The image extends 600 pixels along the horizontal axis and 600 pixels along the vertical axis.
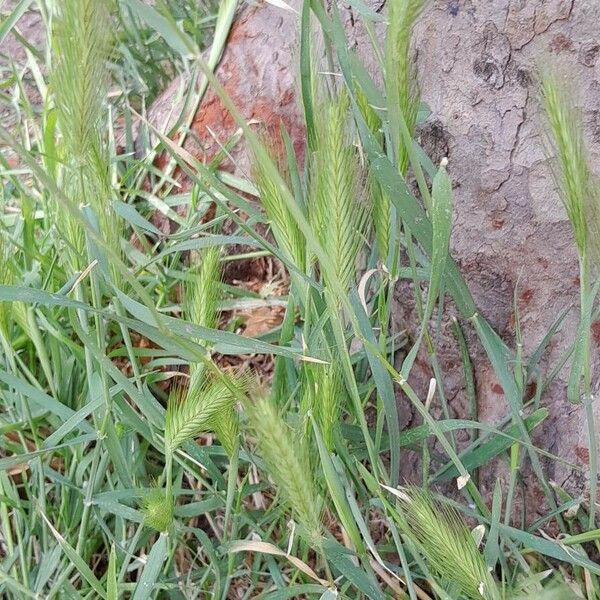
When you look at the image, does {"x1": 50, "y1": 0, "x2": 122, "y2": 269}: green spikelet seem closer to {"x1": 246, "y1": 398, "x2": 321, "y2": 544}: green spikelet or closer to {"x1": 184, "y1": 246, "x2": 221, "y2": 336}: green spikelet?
{"x1": 184, "y1": 246, "x2": 221, "y2": 336}: green spikelet

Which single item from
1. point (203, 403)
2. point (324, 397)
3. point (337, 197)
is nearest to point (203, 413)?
point (203, 403)

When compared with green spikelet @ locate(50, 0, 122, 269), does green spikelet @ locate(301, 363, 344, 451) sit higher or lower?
lower

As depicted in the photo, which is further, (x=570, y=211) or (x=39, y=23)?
(x=39, y=23)

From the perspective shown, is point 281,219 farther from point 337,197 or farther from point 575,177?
point 575,177

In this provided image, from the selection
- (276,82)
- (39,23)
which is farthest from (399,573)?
(39,23)

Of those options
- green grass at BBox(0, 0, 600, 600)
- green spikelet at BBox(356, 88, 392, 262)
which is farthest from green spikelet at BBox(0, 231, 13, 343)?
green spikelet at BBox(356, 88, 392, 262)

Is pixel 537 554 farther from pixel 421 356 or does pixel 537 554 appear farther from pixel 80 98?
pixel 80 98

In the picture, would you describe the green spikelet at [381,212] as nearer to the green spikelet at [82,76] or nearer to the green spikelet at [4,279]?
the green spikelet at [82,76]
